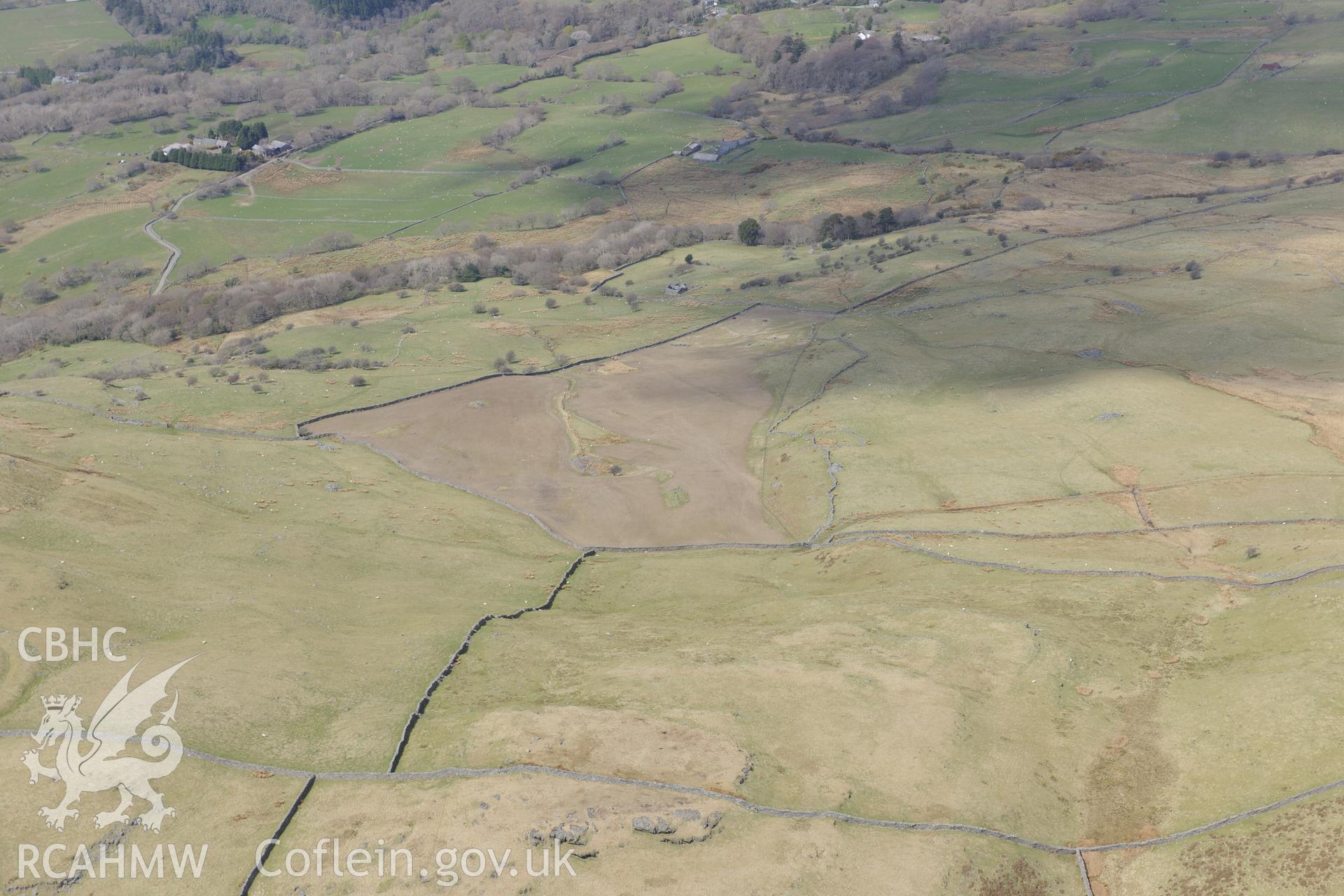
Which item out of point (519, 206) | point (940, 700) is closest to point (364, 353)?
point (940, 700)

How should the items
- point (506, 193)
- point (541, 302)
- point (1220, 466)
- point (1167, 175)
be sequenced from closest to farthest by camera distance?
1. point (1220, 466)
2. point (541, 302)
3. point (1167, 175)
4. point (506, 193)

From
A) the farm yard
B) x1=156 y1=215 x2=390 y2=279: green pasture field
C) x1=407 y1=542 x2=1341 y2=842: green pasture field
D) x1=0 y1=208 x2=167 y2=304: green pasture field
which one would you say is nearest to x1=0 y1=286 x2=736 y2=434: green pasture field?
the farm yard

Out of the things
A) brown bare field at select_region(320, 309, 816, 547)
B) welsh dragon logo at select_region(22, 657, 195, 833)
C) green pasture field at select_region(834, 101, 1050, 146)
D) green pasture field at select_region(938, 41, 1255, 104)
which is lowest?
brown bare field at select_region(320, 309, 816, 547)

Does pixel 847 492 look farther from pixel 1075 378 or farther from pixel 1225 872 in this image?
pixel 1225 872

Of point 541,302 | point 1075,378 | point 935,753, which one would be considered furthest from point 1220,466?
point 541,302

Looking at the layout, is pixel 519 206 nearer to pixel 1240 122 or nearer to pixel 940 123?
pixel 940 123

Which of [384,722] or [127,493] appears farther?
[127,493]

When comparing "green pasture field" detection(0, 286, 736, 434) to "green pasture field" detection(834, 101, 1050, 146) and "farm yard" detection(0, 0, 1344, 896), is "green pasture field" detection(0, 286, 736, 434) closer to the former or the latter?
"farm yard" detection(0, 0, 1344, 896)
